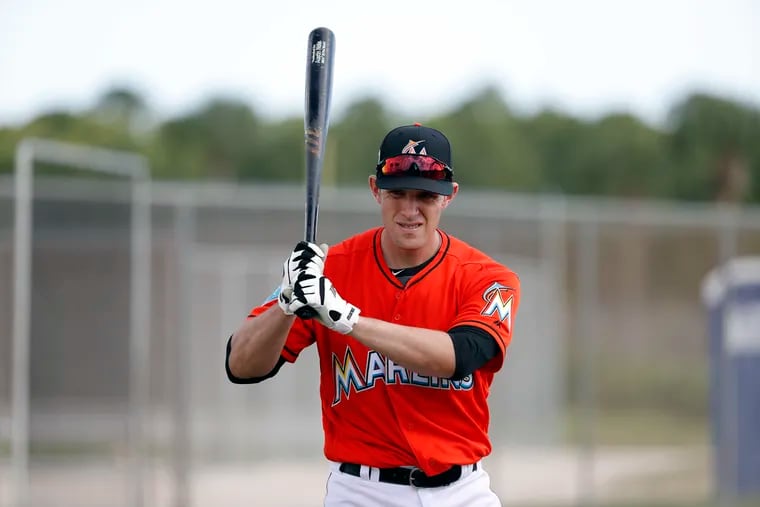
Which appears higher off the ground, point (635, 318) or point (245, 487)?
point (635, 318)

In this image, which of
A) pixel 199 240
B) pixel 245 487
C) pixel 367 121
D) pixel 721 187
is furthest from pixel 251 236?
pixel 367 121

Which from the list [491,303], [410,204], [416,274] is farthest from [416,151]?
[491,303]

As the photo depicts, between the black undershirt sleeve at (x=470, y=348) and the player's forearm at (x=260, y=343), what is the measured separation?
1.74 ft

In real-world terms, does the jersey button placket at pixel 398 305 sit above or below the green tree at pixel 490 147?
below

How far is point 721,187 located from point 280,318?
75.2ft

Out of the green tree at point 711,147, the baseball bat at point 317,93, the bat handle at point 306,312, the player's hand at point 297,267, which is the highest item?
the green tree at point 711,147

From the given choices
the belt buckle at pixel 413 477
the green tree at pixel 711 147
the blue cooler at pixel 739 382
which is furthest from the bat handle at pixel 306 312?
the green tree at pixel 711 147

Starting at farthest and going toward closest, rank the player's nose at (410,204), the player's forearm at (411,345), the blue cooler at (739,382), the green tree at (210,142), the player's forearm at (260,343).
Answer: the green tree at (210,142) → the blue cooler at (739,382) → the player's nose at (410,204) → the player's forearm at (260,343) → the player's forearm at (411,345)

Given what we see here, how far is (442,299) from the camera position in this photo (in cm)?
396

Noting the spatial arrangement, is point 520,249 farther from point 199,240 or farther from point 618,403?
point 199,240

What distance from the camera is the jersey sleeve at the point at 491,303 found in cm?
383

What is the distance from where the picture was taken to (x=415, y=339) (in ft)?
11.9

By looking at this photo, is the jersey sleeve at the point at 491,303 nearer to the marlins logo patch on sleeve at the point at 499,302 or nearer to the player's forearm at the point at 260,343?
the marlins logo patch on sleeve at the point at 499,302

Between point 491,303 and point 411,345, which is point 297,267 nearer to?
point 411,345
